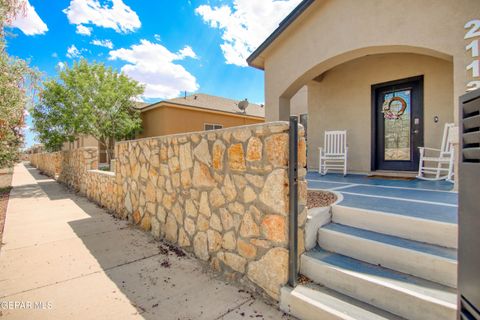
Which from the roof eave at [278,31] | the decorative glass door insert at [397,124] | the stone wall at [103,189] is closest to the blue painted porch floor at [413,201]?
the decorative glass door insert at [397,124]

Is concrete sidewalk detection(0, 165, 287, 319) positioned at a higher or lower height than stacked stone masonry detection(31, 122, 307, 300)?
lower

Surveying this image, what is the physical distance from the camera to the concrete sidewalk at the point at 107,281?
7.57 feet

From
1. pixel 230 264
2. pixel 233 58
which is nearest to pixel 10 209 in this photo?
pixel 230 264

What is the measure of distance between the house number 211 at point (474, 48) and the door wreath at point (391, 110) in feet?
8.11

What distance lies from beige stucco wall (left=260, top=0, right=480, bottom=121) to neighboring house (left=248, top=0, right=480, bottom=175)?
1 cm

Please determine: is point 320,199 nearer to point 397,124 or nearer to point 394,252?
point 394,252

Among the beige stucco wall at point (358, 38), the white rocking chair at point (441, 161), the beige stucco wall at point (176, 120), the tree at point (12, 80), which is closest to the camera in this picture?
the beige stucco wall at point (358, 38)

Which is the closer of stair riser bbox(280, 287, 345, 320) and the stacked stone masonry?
stair riser bbox(280, 287, 345, 320)

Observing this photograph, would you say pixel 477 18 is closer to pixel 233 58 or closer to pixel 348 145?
pixel 348 145

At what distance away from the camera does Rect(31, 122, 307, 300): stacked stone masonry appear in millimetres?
2355

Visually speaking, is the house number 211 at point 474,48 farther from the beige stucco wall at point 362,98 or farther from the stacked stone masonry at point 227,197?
the stacked stone masonry at point 227,197

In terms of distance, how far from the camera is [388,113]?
6.16 meters

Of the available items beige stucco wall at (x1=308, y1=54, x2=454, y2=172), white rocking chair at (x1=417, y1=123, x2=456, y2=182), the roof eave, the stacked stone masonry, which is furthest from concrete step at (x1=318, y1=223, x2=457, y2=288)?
the roof eave

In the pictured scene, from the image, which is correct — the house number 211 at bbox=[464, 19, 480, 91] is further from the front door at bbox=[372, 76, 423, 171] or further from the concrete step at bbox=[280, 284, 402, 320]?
the concrete step at bbox=[280, 284, 402, 320]
